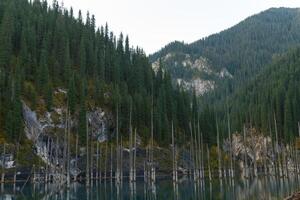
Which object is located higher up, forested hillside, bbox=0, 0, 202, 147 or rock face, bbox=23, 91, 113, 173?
forested hillside, bbox=0, 0, 202, 147

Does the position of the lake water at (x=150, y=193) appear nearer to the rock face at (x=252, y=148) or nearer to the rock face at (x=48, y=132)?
the rock face at (x=48, y=132)

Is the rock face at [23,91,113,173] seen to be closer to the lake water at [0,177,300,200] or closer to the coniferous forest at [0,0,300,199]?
the coniferous forest at [0,0,300,199]

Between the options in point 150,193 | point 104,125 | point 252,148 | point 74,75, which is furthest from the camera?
point 252,148

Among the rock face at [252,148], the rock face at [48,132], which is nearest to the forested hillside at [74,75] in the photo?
the rock face at [48,132]

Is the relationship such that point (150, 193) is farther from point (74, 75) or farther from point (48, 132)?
point (74, 75)

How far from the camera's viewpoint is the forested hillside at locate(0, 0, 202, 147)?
115875 millimetres

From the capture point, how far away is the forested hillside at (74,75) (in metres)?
116

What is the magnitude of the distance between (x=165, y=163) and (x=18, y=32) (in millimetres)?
68011

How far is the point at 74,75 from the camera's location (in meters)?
141

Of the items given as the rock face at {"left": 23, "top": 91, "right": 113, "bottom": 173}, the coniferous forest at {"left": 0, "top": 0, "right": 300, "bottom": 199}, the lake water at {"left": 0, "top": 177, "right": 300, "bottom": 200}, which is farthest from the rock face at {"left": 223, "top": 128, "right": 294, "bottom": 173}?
the lake water at {"left": 0, "top": 177, "right": 300, "bottom": 200}

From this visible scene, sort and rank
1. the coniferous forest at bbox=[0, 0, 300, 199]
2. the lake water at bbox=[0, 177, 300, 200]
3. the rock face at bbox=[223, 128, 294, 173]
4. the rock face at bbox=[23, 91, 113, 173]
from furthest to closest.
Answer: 1. the rock face at bbox=[223, 128, 294, 173]
2. the rock face at bbox=[23, 91, 113, 173]
3. the coniferous forest at bbox=[0, 0, 300, 199]
4. the lake water at bbox=[0, 177, 300, 200]

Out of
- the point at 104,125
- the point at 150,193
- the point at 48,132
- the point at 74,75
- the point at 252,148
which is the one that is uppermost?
the point at 74,75

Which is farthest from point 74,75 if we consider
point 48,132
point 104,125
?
point 48,132

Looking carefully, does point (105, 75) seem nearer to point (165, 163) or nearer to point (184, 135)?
point (184, 135)
